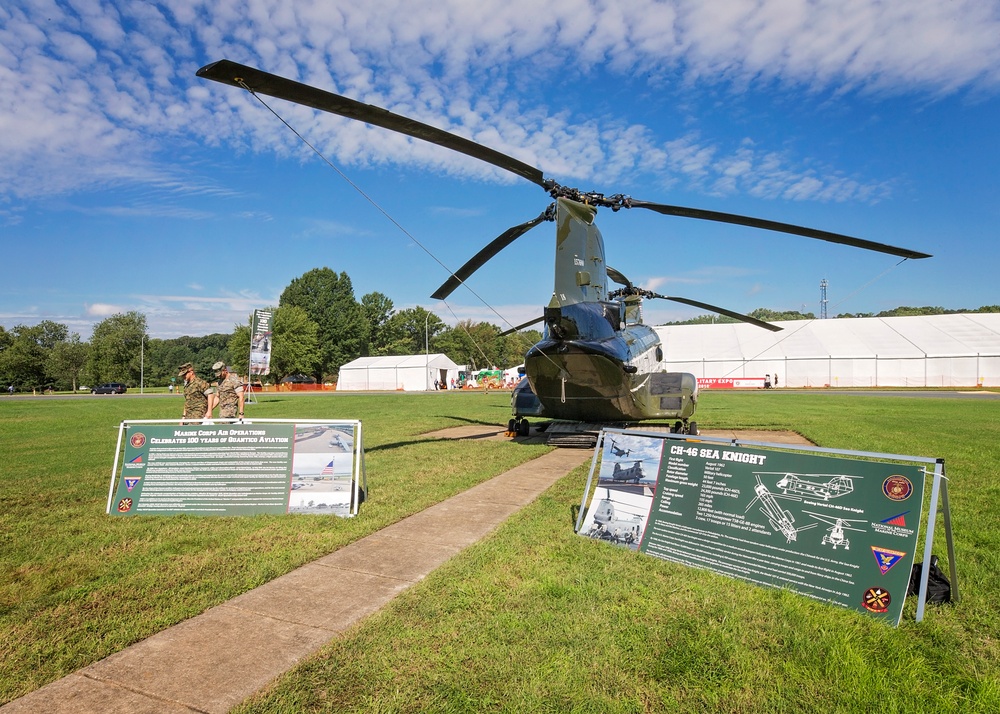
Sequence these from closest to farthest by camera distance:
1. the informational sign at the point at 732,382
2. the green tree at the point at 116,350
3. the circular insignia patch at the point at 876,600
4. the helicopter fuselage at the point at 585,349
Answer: the circular insignia patch at the point at 876,600 < the helicopter fuselage at the point at 585,349 < the informational sign at the point at 732,382 < the green tree at the point at 116,350

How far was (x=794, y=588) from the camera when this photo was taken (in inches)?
156

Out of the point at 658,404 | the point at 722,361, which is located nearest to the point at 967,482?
the point at 658,404

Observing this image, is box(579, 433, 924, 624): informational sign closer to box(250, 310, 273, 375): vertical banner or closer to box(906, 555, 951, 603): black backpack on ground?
box(906, 555, 951, 603): black backpack on ground

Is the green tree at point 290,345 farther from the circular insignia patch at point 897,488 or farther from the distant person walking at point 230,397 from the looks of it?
the circular insignia patch at point 897,488

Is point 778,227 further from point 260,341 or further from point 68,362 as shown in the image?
point 68,362

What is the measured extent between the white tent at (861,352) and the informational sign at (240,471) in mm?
41186

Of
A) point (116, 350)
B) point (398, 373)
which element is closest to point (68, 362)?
point (116, 350)

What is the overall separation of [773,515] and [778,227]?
5.79m

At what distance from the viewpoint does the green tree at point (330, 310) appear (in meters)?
72.2

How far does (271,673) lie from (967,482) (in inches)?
369

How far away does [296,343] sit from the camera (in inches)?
2618

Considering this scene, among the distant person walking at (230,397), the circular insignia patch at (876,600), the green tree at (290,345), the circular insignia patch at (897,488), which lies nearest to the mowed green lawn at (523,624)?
the circular insignia patch at (876,600)

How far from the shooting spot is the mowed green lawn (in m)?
2.86

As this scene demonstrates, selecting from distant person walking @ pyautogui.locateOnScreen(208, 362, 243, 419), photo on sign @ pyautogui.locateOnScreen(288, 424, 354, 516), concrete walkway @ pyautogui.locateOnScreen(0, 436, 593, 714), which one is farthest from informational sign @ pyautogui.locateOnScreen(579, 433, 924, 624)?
distant person walking @ pyautogui.locateOnScreen(208, 362, 243, 419)
